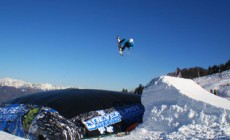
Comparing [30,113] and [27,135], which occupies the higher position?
[30,113]

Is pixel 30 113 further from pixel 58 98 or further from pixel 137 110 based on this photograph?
pixel 137 110

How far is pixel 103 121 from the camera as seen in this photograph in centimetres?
1545

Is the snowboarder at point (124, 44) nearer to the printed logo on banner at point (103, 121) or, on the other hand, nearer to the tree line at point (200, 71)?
the printed logo on banner at point (103, 121)

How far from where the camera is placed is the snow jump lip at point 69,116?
14.3 m

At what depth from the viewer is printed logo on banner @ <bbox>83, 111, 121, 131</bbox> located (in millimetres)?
14829

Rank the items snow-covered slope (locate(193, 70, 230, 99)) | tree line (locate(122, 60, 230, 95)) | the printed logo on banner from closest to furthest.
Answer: the printed logo on banner
snow-covered slope (locate(193, 70, 230, 99))
tree line (locate(122, 60, 230, 95))

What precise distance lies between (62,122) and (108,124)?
2760mm

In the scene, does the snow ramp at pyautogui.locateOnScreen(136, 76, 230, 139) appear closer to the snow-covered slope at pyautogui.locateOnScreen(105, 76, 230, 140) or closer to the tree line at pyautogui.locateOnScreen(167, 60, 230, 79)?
the snow-covered slope at pyautogui.locateOnScreen(105, 76, 230, 140)

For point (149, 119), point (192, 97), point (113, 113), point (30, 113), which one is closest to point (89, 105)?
point (113, 113)

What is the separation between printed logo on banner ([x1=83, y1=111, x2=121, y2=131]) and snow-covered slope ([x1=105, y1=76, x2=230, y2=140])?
270cm

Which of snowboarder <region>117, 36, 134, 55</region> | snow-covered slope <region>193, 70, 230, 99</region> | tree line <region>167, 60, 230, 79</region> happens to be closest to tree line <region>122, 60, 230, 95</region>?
tree line <region>167, 60, 230, 79</region>

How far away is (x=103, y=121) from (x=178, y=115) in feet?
17.0

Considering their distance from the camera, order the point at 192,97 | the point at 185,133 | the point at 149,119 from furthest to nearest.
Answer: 1. the point at 149,119
2. the point at 192,97
3. the point at 185,133

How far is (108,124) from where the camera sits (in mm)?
15367
